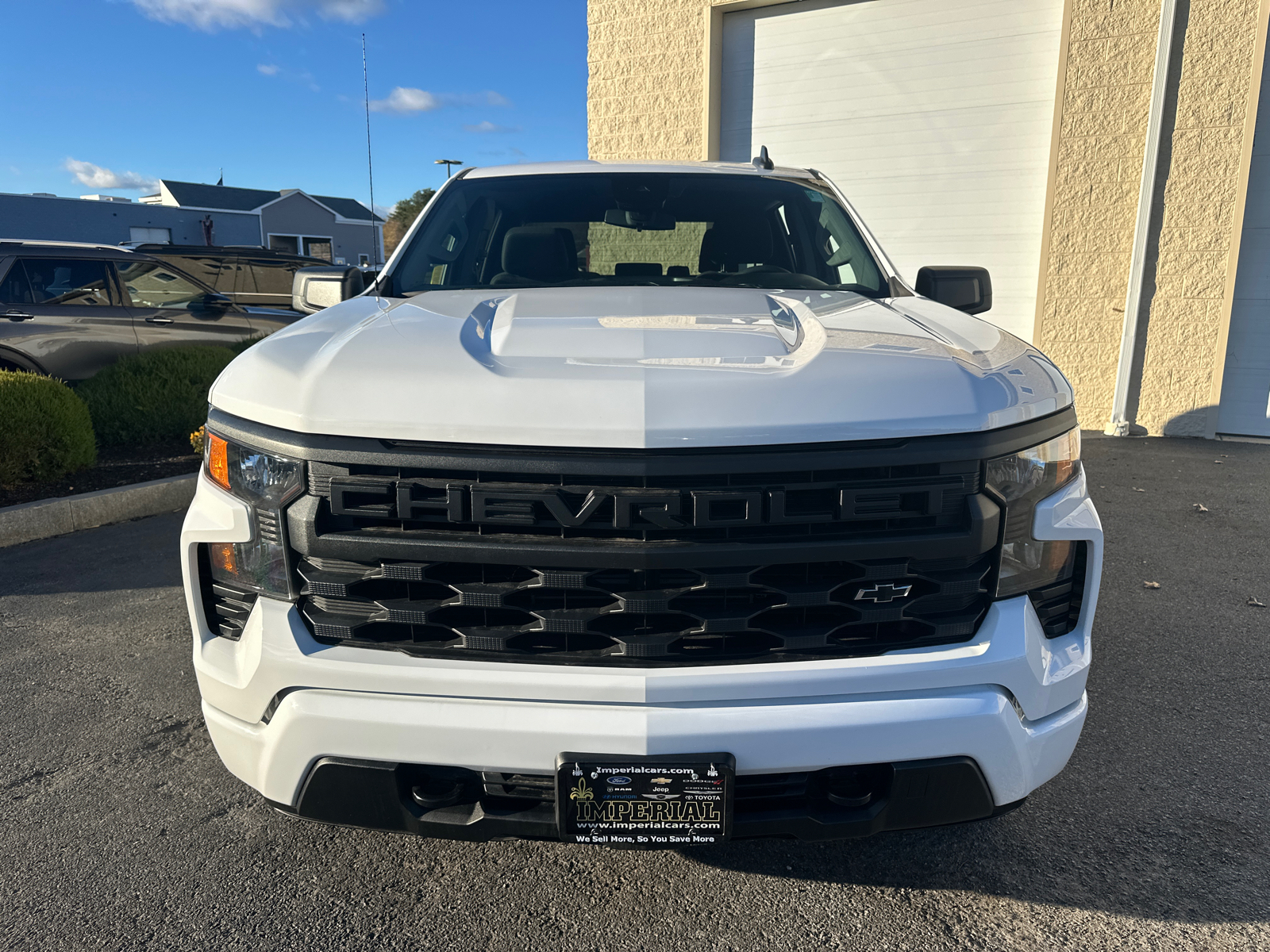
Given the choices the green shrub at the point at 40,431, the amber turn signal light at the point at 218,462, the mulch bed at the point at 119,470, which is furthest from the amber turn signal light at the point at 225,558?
the green shrub at the point at 40,431

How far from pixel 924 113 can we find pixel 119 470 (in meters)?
8.25

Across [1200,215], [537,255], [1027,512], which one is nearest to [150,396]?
[537,255]

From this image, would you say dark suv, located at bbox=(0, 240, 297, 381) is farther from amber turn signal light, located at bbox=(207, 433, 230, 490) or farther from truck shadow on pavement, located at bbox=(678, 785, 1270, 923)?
truck shadow on pavement, located at bbox=(678, 785, 1270, 923)

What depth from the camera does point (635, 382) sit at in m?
1.64

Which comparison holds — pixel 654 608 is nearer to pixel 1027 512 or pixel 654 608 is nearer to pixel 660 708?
pixel 660 708

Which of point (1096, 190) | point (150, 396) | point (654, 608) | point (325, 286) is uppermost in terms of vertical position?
point (1096, 190)

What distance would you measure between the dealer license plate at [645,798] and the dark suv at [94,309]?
7333mm

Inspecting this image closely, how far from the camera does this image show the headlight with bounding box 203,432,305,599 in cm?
172

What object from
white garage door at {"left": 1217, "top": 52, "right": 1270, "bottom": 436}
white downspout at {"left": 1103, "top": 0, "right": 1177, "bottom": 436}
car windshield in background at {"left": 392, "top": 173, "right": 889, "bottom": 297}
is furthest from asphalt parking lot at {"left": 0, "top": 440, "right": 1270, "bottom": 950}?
white garage door at {"left": 1217, "top": 52, "right": 1270, "bottom": 436}

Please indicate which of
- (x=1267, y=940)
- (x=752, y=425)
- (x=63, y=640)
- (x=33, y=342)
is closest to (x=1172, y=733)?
(x=1267, y=940)

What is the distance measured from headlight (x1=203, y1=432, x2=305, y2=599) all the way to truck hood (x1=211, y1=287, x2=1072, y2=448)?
96 millimetres

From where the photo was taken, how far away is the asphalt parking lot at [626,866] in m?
1.94

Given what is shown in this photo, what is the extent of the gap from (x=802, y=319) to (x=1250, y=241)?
7.80 m

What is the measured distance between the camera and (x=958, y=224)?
8883 millimetres
